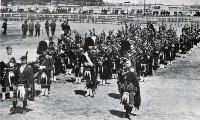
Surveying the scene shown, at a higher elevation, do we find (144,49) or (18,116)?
(144,49)

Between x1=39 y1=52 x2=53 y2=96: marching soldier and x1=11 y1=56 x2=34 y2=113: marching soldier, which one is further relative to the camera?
x1=39 y1=52 x2=53 y2=96: marching soldier

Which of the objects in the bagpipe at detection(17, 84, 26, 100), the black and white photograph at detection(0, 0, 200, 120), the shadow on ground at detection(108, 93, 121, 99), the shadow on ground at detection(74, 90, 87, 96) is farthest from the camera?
the shadow on ground at detection(74, 90, 87, 96)

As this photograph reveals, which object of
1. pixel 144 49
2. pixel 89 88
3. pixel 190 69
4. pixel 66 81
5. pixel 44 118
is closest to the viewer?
pixel 44 118

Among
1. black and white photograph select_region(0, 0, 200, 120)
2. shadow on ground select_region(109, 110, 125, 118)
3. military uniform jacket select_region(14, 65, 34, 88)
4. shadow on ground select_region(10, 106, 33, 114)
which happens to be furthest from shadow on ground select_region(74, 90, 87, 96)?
military uniform jacket select_region(14, 65, 34, 88)

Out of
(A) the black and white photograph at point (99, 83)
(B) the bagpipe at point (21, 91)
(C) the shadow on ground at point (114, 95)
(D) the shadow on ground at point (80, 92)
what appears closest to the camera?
(B) the bagpipe at point (21, 91)

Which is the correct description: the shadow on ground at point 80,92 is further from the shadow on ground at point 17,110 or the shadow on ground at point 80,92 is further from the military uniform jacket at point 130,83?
the military uniform jacket at point 130,83

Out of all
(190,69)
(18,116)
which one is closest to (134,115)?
(18,116)

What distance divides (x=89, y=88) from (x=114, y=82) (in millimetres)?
3212

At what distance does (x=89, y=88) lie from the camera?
1330cm

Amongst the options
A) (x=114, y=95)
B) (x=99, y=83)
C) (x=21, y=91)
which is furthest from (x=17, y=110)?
(x=99, y=83)

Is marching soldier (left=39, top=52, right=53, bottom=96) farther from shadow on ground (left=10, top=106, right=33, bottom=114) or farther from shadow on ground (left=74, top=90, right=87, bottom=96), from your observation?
shadow on ground (left=10, top=106, right=33, bottom=114)

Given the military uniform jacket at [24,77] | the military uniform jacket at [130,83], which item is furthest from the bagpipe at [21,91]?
the military uniform jacket at [130,83]

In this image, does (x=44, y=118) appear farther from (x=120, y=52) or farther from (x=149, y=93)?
(x=120, y=52)

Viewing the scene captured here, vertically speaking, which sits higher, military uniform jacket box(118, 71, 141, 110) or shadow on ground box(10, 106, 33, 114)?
military uniform jacket box(118, 71, 141, 110)
